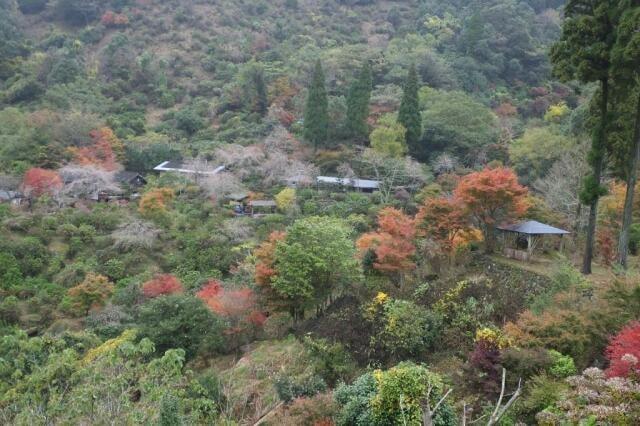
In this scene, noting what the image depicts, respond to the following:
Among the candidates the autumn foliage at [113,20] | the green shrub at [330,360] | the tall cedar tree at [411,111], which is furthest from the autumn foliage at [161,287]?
the autumn foliage at [113,20]

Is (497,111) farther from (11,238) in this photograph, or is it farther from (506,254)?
(11,238)

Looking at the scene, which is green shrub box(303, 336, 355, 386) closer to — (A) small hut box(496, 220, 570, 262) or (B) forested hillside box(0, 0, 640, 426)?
(B) forested hillside box(0, 0, 640, 426)

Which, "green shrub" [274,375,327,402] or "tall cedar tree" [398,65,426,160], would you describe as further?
"tall cedar tree" [398,65,426,160]

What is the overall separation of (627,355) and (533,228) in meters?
11.6

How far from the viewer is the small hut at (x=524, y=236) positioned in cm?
1828

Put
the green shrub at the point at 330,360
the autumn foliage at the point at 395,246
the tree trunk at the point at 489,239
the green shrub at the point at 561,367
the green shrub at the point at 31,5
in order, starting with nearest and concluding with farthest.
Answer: the green shrub at the point at 561,367, the green shrub at the point at 330,360, the autumn foliage at the point at 395,246, the tree trunk at the point at 489,239, the green shrub at the point at 31,5

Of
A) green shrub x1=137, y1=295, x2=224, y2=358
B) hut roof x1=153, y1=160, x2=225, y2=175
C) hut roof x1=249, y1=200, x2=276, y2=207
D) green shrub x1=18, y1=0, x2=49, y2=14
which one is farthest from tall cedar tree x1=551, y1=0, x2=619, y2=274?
green shrub x1=18, y1=0, x2=49, y2=14

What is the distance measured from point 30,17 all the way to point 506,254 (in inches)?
2464

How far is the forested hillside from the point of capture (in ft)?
31.3

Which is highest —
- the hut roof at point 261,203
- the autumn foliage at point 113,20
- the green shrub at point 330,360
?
the autumn foliage at point 113,20

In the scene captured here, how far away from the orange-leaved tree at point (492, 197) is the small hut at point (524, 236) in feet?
1.51

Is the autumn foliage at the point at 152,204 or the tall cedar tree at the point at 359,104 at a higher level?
the tall cedar tree at the point at 359,104

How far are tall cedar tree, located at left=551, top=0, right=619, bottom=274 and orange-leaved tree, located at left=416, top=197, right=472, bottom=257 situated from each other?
427 cm

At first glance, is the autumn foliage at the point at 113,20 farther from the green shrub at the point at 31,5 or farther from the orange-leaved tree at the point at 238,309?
the orange-leaved tree at the point at 238,309
